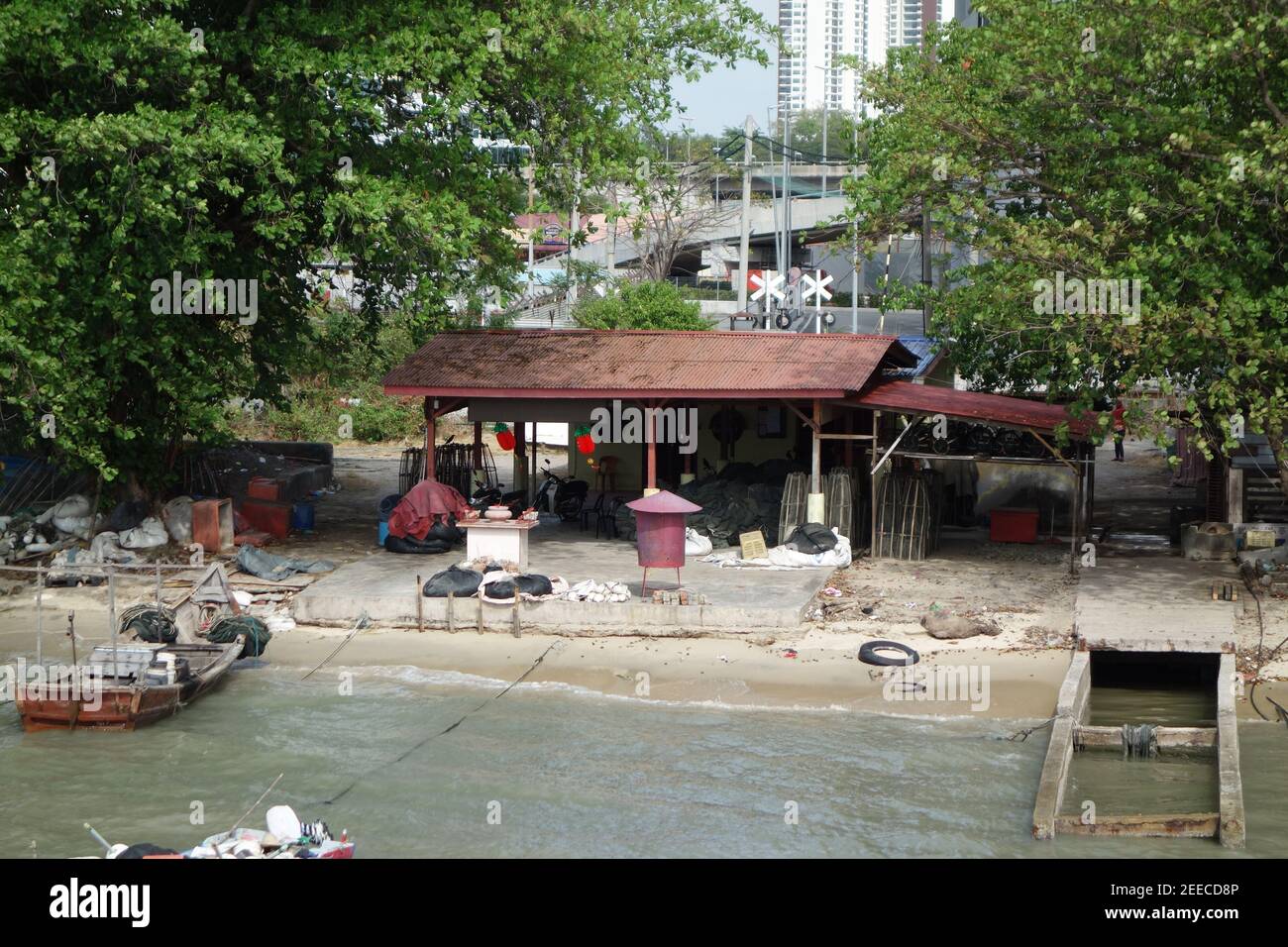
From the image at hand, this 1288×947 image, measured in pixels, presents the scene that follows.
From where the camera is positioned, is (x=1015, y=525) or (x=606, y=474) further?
(x=606, y=474)

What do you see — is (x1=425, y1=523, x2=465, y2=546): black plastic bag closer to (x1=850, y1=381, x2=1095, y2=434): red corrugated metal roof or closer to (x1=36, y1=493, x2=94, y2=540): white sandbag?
(x1=36, y1=493, x2=94, y2=540): white sandbag

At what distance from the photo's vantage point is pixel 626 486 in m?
27.3

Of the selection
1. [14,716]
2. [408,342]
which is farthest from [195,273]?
[408,342]

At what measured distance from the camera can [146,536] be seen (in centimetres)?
2302

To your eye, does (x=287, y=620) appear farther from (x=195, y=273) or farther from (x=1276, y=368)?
(x=1276, y=368)

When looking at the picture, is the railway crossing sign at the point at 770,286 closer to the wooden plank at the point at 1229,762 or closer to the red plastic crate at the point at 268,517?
the red plastic crate at the point at 268,517

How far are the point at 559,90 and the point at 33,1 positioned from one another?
7.98m

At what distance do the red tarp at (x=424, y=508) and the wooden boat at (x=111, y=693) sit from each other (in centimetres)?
617

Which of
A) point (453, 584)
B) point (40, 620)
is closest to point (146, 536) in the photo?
point (453, 584)

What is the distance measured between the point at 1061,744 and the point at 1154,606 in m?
5.19

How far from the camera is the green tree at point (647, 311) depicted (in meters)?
36.1

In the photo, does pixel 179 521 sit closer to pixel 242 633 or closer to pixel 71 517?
pixel 71 517

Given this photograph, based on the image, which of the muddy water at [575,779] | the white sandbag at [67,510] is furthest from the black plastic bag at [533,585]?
the white sandbag at [67,510]

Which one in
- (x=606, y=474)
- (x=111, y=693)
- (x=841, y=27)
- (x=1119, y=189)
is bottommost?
(x=111, y=693)
